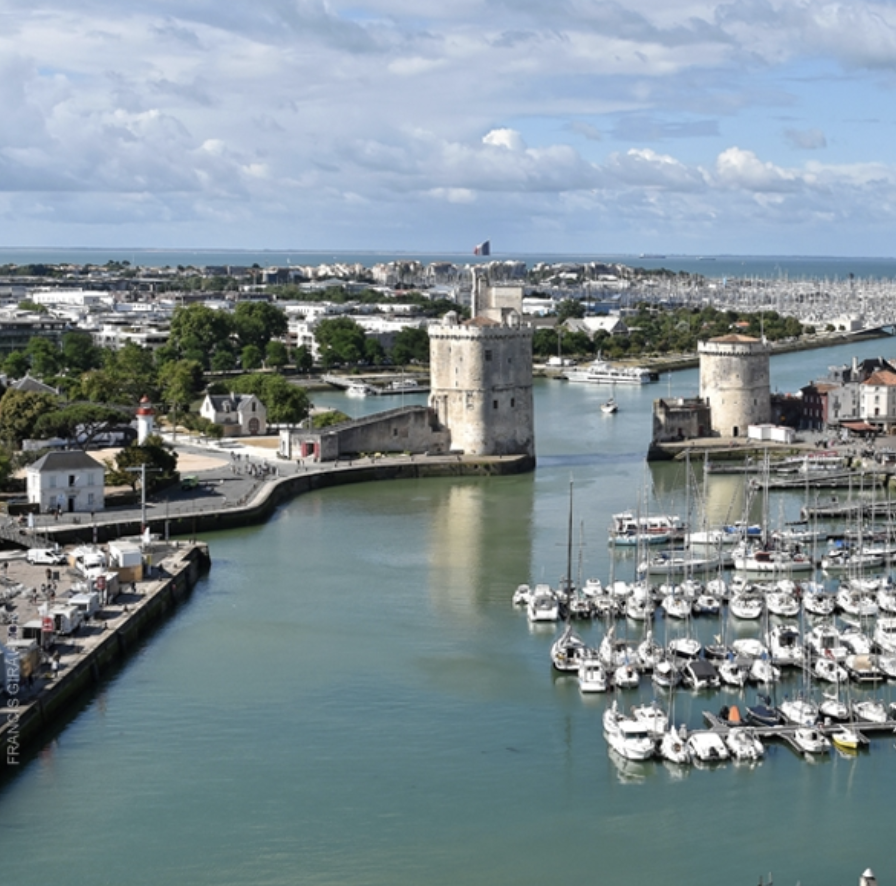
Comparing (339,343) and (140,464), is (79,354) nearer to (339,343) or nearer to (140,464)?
(339,343)

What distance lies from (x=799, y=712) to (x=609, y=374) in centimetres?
3966

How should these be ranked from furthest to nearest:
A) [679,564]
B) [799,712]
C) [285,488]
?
1. [285,488]
2. [679,564]
3. [799,712]

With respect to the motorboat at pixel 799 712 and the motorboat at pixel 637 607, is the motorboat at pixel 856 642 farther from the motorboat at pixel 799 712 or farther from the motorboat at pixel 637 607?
the motorboat at pixel 637 607

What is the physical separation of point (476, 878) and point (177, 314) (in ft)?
138

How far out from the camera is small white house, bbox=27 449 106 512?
23859mm

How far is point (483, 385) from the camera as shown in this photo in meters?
30.9

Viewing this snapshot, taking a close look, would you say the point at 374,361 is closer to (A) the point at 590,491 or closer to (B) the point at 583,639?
(A) the point at 590,491

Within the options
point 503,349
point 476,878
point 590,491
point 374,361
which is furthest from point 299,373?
point 476,878

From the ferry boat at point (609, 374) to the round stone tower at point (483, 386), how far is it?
22325mm

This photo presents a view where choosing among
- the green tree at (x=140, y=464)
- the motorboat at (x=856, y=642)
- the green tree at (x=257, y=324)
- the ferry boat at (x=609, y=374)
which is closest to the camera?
the motorboat at (x=856, y=642)

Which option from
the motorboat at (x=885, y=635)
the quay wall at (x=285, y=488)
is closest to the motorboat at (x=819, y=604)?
the motorboat at (x=885, y=635)

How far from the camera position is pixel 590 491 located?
27.9 m

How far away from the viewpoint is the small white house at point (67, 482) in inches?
939

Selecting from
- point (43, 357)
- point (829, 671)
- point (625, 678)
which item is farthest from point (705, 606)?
point (43, 357)
